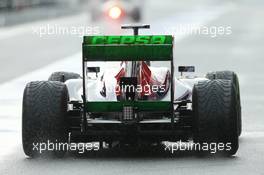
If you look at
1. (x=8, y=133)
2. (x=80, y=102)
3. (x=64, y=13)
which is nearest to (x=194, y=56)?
(x=8, y=133)

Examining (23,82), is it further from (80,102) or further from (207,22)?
(207,22)

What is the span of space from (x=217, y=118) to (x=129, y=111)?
93 centimetres

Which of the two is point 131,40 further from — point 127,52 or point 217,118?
point 217,118

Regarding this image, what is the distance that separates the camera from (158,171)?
481 inches

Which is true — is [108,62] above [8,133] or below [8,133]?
above

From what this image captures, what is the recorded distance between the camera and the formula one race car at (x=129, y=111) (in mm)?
12992

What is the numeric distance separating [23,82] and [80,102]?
1321 cm

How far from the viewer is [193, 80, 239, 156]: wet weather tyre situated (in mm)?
12922

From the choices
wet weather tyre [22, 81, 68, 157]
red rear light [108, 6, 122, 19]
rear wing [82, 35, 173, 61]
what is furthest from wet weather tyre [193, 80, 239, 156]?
red rear light [108, 6, 122, 19]

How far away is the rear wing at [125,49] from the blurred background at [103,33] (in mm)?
1094
